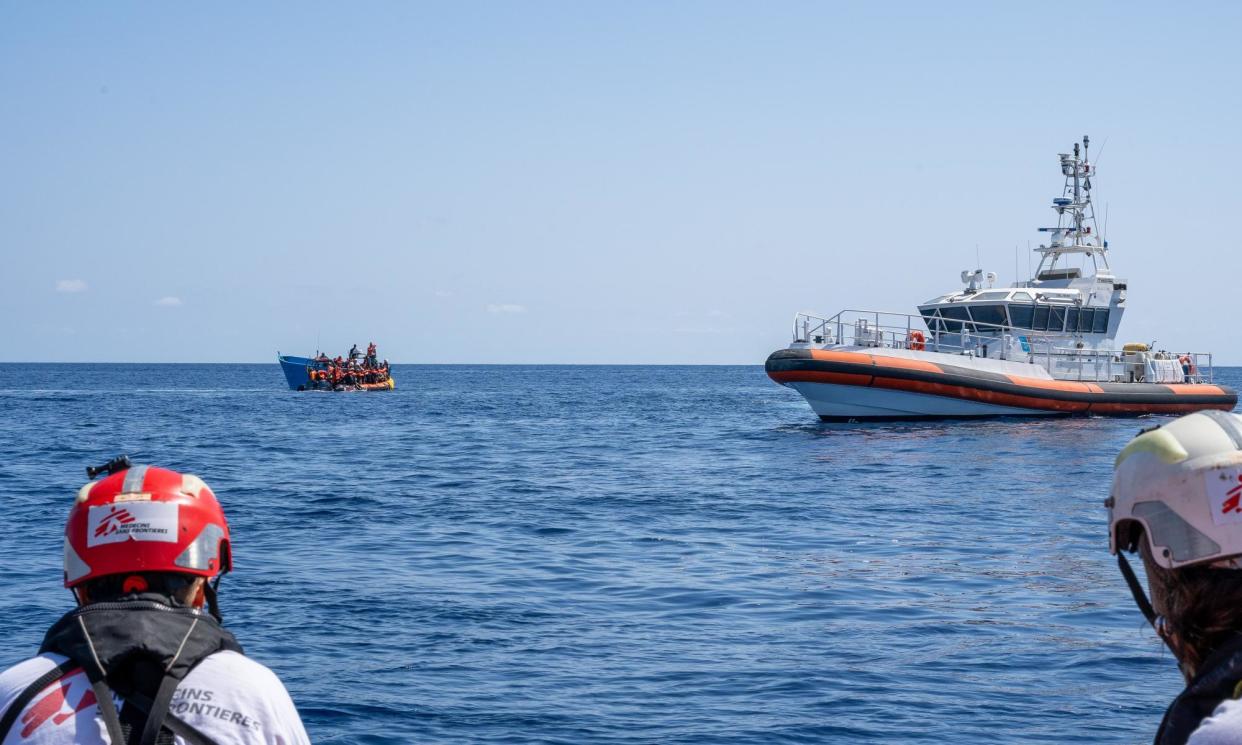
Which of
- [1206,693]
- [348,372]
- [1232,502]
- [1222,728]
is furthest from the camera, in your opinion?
[348,372]

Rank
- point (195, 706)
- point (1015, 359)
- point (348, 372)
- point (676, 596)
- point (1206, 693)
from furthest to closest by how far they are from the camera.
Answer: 1. point (348, 372)
2. point (1015, 359)
3. point (676, 596)
4. point (195, 706)
5. point (1206, 693)

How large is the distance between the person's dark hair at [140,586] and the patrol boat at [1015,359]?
2801 cm

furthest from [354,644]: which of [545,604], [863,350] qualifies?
[863,350]

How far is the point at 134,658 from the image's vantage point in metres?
2.26

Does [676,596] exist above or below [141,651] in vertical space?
below

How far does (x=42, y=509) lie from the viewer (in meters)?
17.1

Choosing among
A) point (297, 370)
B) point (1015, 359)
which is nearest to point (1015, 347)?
point (1015, 359)

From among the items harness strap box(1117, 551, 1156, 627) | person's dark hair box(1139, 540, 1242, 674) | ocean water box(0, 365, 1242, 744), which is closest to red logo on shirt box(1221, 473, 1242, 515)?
person's dark hair box(1139, 540, 1242, 674)

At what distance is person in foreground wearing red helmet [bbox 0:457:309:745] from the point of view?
7.21 feet

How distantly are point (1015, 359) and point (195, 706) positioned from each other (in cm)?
3228

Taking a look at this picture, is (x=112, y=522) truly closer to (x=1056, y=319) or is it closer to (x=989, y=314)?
(x=989, y=314)

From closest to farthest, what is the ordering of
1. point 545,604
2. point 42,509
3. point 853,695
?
point 853,695 < point 545,604 < point 42,509

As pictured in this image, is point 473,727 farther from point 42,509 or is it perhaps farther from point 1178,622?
point 42,509

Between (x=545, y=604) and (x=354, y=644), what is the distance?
197 centimetres
